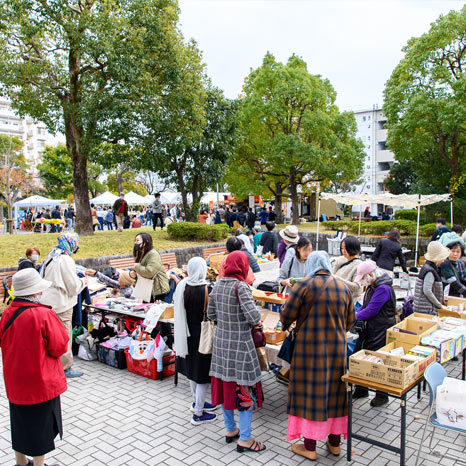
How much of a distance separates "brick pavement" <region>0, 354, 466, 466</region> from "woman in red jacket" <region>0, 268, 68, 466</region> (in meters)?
0.72

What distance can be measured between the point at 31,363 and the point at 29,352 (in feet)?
0.30

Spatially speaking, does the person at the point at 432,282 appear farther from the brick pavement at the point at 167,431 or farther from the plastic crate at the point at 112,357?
the plastic crate at the point at 112,357

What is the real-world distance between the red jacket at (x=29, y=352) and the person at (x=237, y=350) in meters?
1.46

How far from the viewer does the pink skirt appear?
3.72m

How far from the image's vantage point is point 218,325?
4074 mm

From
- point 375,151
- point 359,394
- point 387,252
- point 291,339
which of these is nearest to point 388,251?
point 387,252

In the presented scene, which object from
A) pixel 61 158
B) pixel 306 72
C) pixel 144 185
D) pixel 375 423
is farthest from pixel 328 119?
pixel 144 185

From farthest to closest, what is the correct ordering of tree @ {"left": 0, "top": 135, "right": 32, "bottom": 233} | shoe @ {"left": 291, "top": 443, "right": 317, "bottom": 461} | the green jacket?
tree @ {"left": 0, "top": 135, "right": 32, "bottom": 233} → the green jacket → shoe @ {"left": 291, "top": 443, "right": 317, "bottom": 461}

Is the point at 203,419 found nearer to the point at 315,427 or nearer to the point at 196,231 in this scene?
the point at 315,427

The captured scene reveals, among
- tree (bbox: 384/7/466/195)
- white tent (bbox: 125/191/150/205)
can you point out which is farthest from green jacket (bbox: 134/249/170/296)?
white tent (bbox: 125/191/150/205)

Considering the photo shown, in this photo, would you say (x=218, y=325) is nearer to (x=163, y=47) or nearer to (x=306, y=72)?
(x=163, y=47)

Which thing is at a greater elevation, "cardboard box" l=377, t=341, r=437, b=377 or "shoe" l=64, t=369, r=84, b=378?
"cardboard box" l=377, t=341, r=437, b=377

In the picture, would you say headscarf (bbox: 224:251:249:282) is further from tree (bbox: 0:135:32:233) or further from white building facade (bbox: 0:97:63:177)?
white building facade (bbox: 0:97:63:177)

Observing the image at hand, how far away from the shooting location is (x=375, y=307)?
4.55 m
